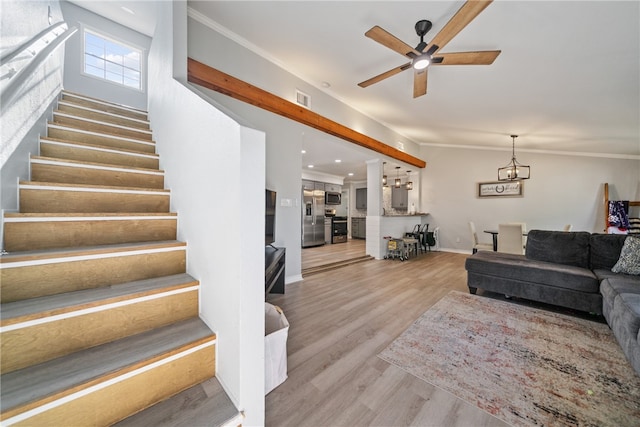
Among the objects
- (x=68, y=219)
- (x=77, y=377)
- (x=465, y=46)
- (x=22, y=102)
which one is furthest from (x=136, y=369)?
(x=465, y=46)

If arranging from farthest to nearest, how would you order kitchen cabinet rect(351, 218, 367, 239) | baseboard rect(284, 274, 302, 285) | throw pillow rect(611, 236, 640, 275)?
kitchen cabinet rect(351, 218, 367, 239) → baseboard rect(284, 274, 302, 285) → throw pillow rect(611, 236, 640, 275)

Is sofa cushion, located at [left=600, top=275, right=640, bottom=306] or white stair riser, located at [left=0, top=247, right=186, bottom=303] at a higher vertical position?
white stair riser, located at [left=0, top=247, right=186, bottom=303]

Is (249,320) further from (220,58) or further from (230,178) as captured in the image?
(220,58)

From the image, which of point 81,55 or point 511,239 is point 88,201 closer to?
point 81,55

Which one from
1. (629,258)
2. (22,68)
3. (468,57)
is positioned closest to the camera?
(22,68)

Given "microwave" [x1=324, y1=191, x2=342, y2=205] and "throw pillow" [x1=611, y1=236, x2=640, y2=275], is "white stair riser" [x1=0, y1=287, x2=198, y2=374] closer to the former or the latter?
"throw pillow" [x1=611, y1=236, x2=640, y2=275]

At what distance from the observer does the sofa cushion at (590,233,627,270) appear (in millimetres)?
2818

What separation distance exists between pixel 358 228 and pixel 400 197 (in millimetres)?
2207

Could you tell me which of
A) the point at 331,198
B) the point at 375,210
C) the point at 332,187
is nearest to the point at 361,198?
the point at 332,187

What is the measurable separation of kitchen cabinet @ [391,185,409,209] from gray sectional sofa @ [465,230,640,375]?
4.91m

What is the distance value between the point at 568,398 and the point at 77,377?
2682mm

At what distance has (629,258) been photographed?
8.49 ft

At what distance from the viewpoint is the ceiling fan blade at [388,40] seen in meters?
2.04

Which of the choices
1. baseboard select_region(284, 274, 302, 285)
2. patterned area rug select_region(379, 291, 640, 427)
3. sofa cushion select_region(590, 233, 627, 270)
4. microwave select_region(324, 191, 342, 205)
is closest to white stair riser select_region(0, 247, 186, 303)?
patterned area rug select_region(379, 291, 640, 427)
